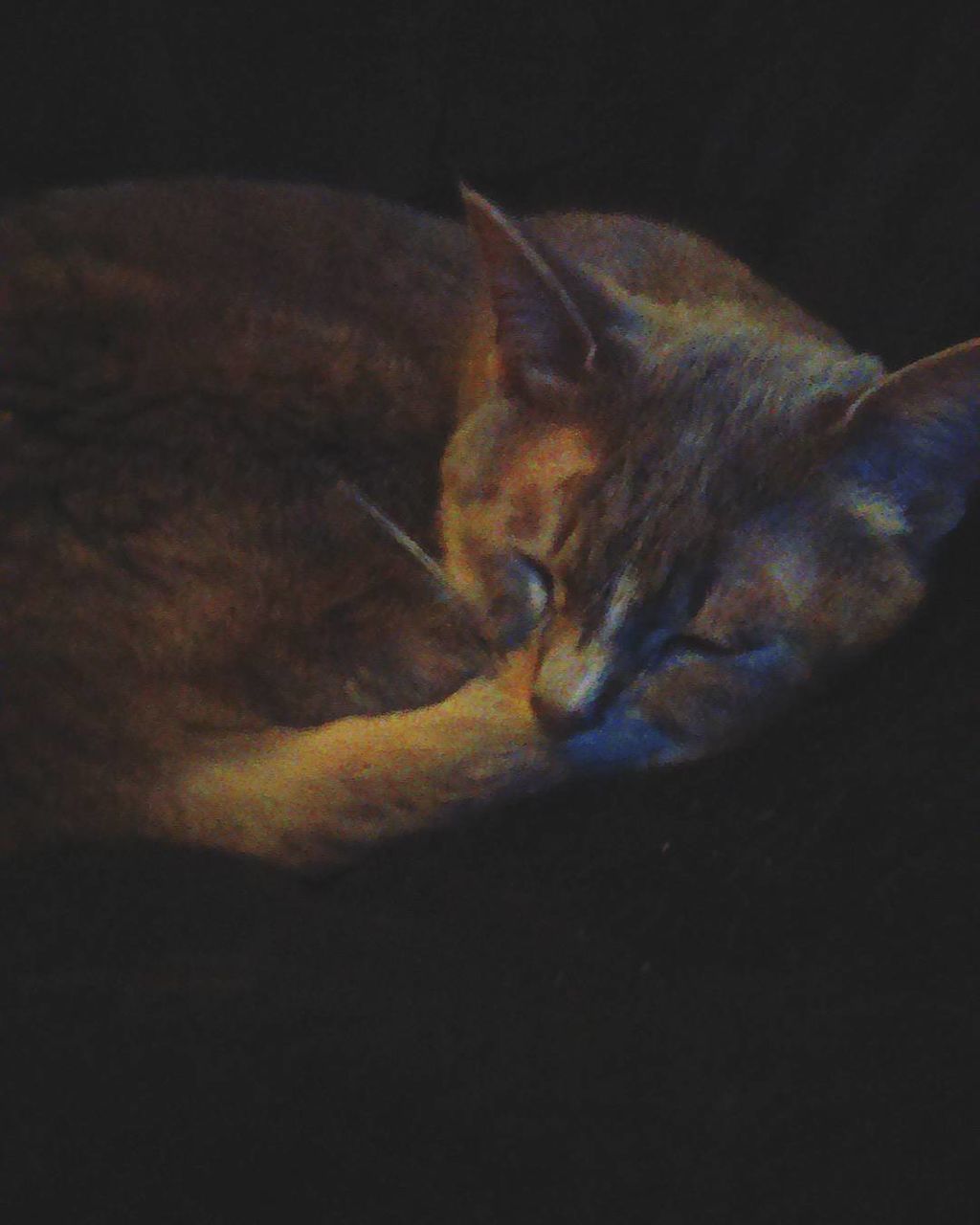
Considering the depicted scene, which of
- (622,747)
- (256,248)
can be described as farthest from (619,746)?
(256,248)

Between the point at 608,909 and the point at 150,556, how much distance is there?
607 millimetres

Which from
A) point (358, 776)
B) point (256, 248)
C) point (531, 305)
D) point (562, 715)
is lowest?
point (358, 776)

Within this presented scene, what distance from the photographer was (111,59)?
181 centimetres

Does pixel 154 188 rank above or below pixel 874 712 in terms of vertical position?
above

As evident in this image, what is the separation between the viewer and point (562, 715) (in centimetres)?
122

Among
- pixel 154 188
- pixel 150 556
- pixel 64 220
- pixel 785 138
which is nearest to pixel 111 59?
pixel 154 188

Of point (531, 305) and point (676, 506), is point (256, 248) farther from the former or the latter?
point (676, 506)

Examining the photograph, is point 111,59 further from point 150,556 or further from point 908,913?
point 908,913

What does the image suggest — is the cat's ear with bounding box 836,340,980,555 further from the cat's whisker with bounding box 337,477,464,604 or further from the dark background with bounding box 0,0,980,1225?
the cat's whisker with bounding box 337,477,464,604

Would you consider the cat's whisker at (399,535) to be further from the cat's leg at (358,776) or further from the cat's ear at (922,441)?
the cat's ear at (922,441)

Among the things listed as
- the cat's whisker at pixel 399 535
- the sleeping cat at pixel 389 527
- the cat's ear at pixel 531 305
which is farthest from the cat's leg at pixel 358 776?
the cat's ear at pixel 531 305

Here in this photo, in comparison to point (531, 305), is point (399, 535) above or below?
below

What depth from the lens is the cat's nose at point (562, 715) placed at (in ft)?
3.99

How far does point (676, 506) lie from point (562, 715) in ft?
0.80
